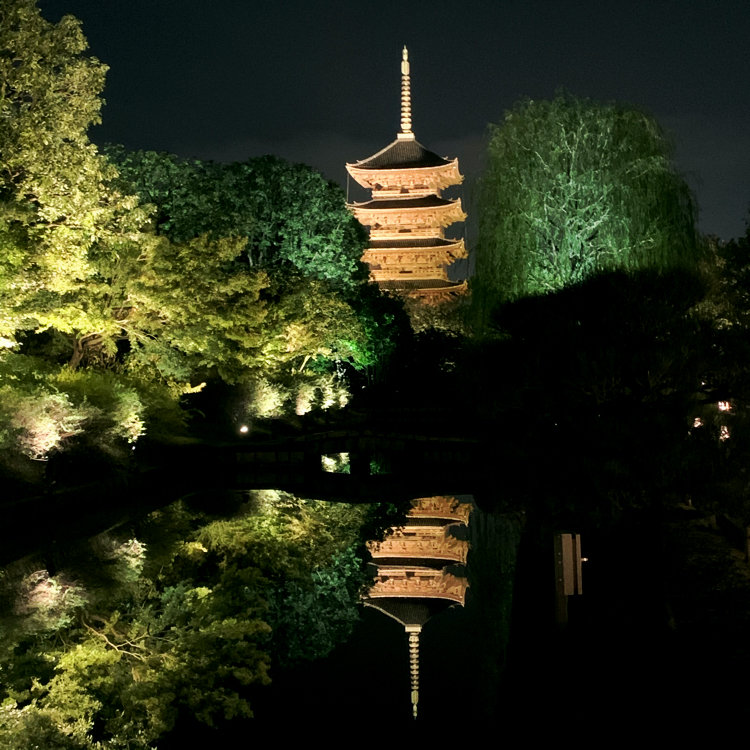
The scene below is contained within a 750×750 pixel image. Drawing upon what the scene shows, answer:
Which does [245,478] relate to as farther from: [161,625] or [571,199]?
[161,625]

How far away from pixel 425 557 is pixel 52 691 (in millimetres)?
6672

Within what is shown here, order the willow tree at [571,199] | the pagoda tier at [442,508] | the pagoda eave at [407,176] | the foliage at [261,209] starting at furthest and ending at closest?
the pagoda eave at [407,176] → the foliage at [261,209] → the willow tree at [571,199] → the pagoda tier at [442,508]

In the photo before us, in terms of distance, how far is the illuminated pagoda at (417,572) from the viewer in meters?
9.13

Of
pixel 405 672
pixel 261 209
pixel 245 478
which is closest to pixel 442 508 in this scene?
pixel 245 478

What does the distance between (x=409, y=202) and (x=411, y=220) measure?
1.05 metres

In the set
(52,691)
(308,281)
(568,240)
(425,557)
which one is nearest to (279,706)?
(52,691)

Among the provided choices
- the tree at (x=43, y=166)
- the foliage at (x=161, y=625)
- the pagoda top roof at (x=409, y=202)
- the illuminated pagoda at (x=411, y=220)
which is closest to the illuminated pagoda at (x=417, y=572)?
the foliage at (x=161, y=625)

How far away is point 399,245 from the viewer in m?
52.9

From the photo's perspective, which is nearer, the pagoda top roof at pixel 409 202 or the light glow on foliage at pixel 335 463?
the light glow on foliage at pixel 335 463

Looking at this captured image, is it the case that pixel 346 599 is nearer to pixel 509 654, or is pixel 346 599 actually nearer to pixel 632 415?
pixel 509 654

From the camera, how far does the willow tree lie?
55.7ft

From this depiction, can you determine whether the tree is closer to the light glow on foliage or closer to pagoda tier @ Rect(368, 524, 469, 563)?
pagoda tier @ Rect(368, 524, 469, 563)

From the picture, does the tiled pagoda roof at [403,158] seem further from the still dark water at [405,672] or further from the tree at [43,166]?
the still dark water at [405,672]

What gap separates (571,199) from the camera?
17.6 meters
